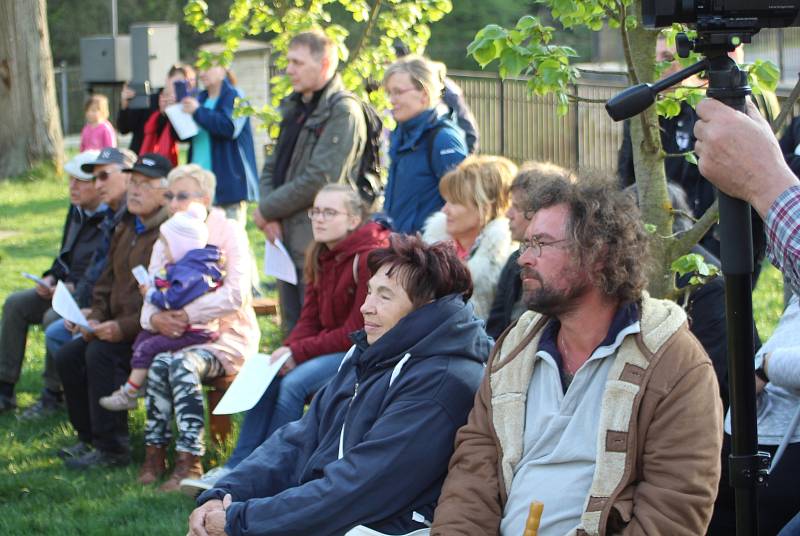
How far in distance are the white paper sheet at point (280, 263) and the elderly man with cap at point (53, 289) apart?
1158 millimetres

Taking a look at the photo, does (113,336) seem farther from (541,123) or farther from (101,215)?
(541,123)

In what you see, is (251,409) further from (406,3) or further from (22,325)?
(406,3)

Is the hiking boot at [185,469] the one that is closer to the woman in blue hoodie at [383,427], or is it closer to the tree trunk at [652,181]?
the woman in blue hoodie at [383,427]

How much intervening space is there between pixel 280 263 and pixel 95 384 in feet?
4.26

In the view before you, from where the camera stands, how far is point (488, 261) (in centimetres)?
544

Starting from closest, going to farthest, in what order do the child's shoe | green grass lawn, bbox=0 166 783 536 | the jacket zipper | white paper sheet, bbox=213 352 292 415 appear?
the jacket zipper < white paper sheet, bbox=213 352 292 415 < green grass lawn, bbox=0 166 783 536 < the child's shoe

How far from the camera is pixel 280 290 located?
24.6 ft

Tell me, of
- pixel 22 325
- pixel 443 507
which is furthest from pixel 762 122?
→ pixel 22 325

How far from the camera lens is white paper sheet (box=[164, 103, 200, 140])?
34.3ft

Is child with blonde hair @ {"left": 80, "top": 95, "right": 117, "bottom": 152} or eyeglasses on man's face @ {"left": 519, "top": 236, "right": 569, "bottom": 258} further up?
eyeglasses on man's face @ {"left": 519, "top": 236, "right": 569, "bottom": 258}

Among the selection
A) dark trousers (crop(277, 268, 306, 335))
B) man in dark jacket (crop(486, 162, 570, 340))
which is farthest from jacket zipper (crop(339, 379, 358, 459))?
dark trousers (crop(277, 268, 306, 335))

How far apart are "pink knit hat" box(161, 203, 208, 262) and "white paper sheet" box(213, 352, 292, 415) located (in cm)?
75

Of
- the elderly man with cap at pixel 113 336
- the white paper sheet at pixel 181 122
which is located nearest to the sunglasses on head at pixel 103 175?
the elderly man with cap at pixel 113 336

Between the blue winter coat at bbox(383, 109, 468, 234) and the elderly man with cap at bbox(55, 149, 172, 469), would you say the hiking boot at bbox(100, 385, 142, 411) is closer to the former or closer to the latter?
the elderly man with cap at bbox(55, 149, 172, 469)
